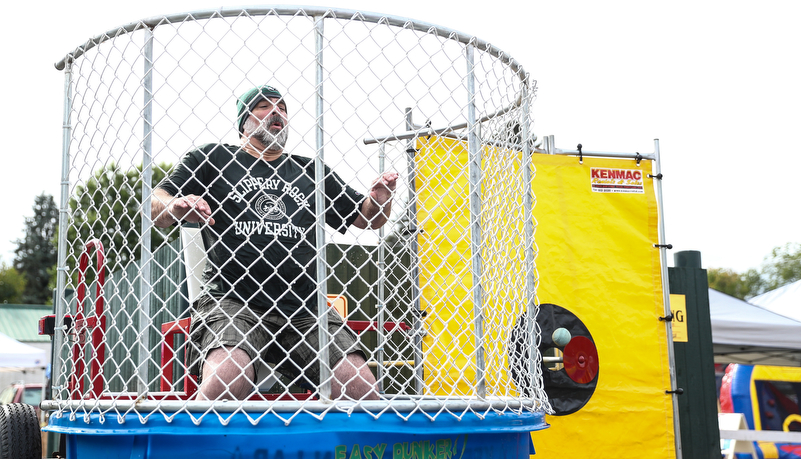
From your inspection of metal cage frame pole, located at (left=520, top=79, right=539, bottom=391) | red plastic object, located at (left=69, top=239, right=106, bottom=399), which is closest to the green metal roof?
red plastic object, located at (left=69, top=239, right=106, bottom=399)

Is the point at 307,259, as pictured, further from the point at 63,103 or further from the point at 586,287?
the point at 586,287

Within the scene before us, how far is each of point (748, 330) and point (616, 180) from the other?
336 centimetres

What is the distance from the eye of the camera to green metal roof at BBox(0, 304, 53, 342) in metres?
33.8

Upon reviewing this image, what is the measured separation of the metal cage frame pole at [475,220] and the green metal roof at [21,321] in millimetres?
35389

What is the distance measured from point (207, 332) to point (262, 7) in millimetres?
1278

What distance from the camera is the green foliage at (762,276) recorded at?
4991cm

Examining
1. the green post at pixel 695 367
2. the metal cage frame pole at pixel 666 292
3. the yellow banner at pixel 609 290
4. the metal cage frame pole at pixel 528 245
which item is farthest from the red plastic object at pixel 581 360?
the metal cage frame pole at pixel 528 245

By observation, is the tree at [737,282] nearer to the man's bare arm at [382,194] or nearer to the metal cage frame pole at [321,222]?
the man's bare arm at [382,194]

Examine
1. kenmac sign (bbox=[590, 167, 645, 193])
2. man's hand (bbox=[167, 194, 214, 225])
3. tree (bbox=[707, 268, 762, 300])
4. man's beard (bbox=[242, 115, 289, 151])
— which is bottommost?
man's hand (bbox=[167, 194, 214, 225])

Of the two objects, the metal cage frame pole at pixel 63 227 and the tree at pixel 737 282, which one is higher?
the tree at pixel 737 282

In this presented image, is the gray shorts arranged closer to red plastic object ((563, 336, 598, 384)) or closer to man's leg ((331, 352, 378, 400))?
man's leg ((331, 352, 378, 400))

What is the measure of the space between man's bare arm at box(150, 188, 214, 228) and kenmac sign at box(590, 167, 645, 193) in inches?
133

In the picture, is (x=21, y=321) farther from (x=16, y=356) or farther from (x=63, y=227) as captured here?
(x=63, y=227)

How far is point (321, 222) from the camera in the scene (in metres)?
2.28
